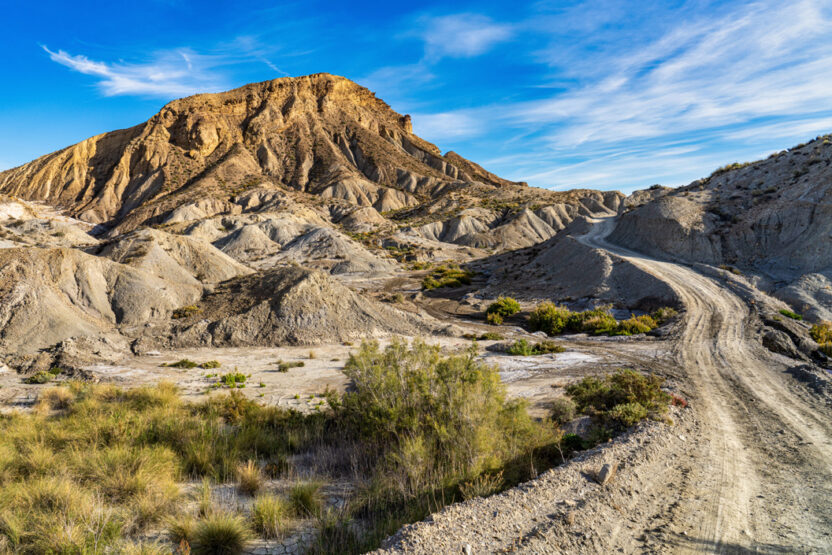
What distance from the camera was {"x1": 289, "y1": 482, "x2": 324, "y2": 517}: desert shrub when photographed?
5598mm

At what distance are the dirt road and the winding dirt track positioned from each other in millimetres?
21

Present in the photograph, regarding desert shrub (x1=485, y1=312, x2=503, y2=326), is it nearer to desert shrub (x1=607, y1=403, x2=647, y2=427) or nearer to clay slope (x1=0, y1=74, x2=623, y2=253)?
desert shrub (x1=607, y1=403, x2=647, y2=427)

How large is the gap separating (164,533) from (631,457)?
748 cm

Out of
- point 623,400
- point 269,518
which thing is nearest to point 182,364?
point 269,518

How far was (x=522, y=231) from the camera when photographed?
238ft

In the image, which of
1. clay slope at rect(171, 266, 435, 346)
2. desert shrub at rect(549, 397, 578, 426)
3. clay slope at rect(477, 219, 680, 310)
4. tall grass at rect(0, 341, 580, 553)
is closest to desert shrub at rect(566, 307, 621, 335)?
clay slope at rect(477, 219, 680, 310)

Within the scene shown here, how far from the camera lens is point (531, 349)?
60.2 ft

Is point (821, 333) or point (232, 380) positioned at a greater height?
point (821, 333)

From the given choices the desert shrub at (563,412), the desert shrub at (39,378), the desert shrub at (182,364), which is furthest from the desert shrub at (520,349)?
the desert shrub at (39,378)

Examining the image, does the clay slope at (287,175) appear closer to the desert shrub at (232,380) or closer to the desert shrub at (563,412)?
the desert shrub at (232,380)

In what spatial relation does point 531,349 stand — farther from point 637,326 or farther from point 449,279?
point 449,279

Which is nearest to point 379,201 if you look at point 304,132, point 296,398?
point 304,132

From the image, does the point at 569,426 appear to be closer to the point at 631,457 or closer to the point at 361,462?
the point at 631,457

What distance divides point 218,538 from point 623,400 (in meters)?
8.92
